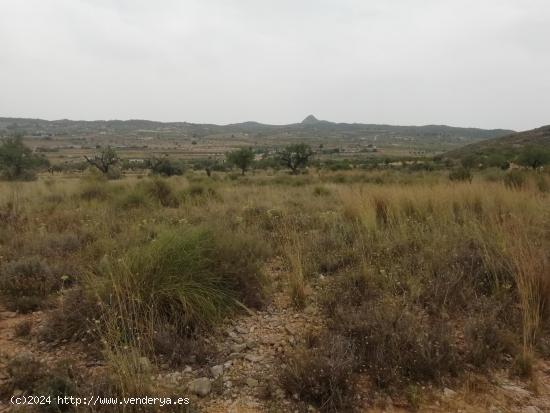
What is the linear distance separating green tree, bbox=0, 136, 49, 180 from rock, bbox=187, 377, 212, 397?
1272 inches

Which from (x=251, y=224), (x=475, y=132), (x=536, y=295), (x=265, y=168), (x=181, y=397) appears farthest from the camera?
(x=475, y=132)

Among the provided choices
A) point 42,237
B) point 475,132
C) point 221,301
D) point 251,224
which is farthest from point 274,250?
point 475,132

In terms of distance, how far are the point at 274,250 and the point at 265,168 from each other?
1534 inches

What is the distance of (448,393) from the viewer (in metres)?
2.43

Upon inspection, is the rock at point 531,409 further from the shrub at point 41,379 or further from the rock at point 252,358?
the shrub at point 41,379

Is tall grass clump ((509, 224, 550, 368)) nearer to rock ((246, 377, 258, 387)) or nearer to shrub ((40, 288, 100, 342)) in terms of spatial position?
rock ((246, 377, 258, 387))

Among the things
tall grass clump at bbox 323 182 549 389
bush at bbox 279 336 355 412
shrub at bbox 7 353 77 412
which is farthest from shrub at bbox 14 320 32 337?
tall grass clump at bbox 323 182 549 389

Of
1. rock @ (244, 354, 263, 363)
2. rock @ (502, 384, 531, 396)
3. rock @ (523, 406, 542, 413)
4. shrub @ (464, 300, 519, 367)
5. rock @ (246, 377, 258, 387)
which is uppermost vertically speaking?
shrub @ (464, 300, 519, 367)

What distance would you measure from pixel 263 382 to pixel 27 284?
2909 millimetres

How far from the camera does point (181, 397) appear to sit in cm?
226

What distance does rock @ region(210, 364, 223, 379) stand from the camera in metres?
2.58

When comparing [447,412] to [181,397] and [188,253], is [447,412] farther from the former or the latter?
[188,253]

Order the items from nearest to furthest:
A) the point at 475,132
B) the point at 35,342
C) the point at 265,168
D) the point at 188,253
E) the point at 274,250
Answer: the point at 35,342 → the point at 188,253 → the point at 274,250 → the point at 265,168 → the point at 475,132

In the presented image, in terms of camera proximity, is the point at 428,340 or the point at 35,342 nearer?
the point at 428,340
